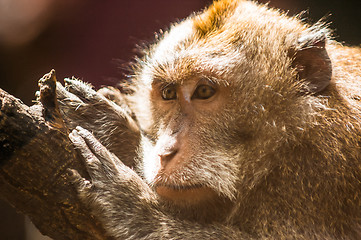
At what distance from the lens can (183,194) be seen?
259cm

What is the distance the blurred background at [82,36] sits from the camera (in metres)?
3.95

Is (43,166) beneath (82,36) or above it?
beneath

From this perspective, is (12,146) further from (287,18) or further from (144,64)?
(287,18)

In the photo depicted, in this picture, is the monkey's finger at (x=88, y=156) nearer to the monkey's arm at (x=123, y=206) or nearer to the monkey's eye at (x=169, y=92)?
the monkey's arm at (x=123, y=206)

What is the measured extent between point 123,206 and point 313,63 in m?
1.69


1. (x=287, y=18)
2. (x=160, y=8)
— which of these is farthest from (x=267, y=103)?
(x=160, y=8)

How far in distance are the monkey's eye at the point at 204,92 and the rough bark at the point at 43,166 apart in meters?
1.02

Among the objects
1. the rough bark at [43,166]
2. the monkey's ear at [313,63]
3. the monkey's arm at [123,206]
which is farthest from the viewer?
the monkey's ear at [313,63]

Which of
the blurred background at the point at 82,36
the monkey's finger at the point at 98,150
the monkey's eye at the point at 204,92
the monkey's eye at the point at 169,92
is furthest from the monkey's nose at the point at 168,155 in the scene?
the blurred background at the point at 82,36

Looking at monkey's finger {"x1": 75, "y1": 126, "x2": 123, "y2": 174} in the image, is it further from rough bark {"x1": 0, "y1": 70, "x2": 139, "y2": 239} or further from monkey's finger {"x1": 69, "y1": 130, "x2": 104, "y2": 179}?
rough bark {"x1": 0, "y1": 70, "x2": 139, "y2": 239}

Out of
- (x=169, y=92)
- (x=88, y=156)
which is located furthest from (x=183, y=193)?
(x=169, y=92)

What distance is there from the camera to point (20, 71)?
4.20 m

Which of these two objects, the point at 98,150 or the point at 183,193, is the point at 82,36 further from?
the point at 183,193

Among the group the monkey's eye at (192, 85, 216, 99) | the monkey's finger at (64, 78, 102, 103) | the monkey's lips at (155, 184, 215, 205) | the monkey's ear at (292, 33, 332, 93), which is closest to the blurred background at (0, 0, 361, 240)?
the monkey's finger at (64, 78, 102, 103)
